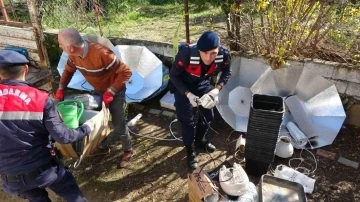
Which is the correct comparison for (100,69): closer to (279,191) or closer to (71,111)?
(71,111)

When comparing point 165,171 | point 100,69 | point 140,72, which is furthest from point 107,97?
point 140,72

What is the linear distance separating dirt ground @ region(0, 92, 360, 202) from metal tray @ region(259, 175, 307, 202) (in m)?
0.56

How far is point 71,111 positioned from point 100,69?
69 cm

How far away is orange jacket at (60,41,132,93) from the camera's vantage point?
3.35 meters

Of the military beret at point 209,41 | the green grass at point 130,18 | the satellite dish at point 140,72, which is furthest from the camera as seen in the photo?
the green grass at point 130,18

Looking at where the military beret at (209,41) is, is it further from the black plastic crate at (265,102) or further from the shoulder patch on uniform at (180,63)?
the black plastic crate at (265,102)

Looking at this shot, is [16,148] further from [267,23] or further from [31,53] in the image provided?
[267,23]

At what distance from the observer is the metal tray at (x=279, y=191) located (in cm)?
286

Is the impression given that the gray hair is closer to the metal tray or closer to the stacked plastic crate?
the stacked plastic crate

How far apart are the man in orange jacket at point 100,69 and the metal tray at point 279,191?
1.89 metres

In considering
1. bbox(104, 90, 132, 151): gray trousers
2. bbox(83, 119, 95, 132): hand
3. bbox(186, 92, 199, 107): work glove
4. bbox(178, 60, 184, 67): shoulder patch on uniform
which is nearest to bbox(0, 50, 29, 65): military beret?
bbox(83, 119, 95, 132): hand

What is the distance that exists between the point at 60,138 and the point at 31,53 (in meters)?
2.72

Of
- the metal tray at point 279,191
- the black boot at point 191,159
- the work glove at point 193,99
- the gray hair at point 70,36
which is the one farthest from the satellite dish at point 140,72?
the metal tray at point 279,191

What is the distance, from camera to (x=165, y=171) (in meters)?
3.86
